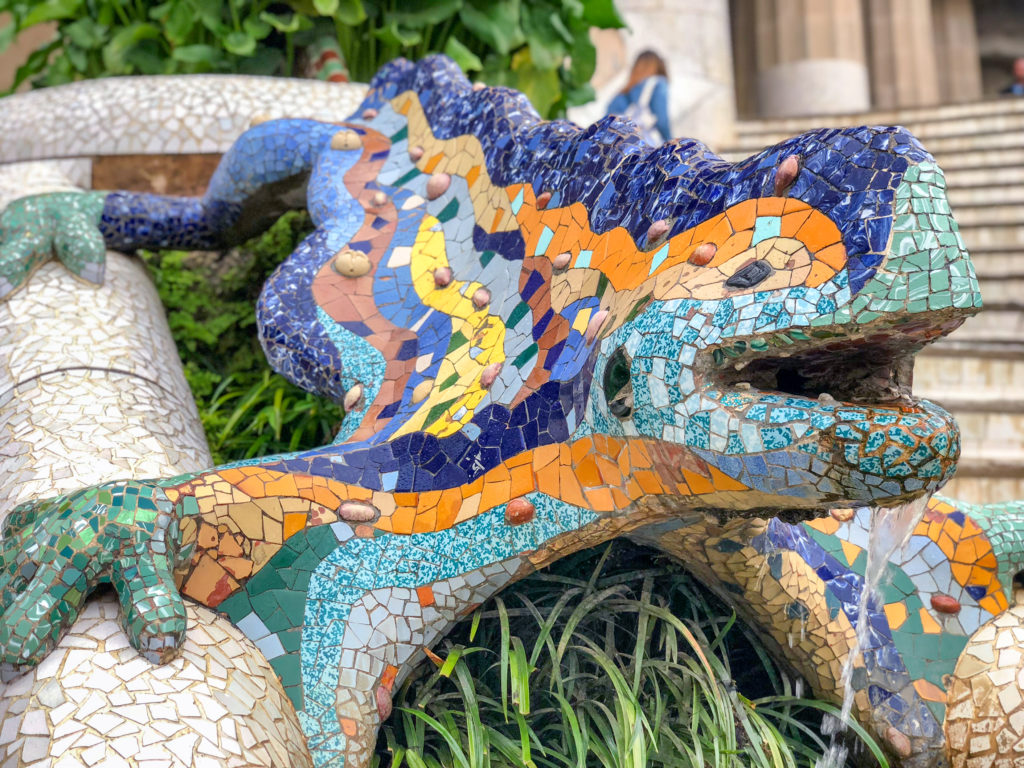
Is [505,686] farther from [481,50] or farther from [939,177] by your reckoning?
[481,50]

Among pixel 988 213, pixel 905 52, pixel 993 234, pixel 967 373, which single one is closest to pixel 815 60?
pixel 905 52

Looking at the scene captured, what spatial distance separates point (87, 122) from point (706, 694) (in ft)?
10.2

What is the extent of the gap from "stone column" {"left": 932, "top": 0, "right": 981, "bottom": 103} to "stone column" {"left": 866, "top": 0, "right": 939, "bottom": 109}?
169 centimetres

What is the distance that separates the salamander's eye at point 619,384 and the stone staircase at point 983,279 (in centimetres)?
230

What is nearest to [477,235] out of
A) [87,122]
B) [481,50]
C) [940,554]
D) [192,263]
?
[940,554]

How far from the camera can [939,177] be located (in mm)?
1916

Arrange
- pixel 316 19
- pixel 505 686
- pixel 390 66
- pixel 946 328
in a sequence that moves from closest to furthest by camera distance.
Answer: pixel 946 328 → pixel 505 686 → pixel 390 66 → pixel 316 19

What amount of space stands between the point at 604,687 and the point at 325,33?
11.0ft

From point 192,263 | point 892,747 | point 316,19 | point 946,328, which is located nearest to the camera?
point 946,328

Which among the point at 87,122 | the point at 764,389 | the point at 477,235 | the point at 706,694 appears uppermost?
the point at 87,122

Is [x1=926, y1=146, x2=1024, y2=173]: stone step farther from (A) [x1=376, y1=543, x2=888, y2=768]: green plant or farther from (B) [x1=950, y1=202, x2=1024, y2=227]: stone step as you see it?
(A) [x1=376, y1=543, x2=888, y2=768]: green plant

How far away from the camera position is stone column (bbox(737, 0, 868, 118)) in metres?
12.0

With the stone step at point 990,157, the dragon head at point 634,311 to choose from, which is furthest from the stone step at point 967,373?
the dragon head at point 634,311

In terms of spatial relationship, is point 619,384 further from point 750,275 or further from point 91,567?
point 91,567
